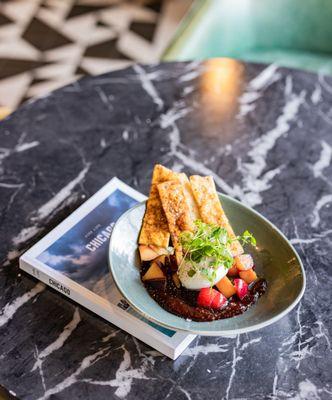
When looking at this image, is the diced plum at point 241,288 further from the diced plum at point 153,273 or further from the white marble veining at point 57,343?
the white marble veining at point 57,343

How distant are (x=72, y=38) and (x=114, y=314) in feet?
8.12

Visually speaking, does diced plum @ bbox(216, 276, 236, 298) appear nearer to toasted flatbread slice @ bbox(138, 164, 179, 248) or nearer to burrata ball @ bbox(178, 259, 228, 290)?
burrata ball @ bbox(178, 259, 228, 290)

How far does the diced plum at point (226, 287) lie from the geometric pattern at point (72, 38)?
198 centimetres

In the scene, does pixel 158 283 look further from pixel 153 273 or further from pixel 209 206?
pixel 209 206

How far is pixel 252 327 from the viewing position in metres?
1.15

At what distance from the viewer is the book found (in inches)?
48.3

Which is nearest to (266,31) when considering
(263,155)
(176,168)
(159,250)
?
(263,155)

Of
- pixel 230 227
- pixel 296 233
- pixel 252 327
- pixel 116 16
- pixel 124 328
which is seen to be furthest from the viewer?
pixel 116 16

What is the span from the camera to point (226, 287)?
49.4 inches

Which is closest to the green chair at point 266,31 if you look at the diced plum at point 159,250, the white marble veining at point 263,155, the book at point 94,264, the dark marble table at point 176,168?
the dark marble table at point 176,168

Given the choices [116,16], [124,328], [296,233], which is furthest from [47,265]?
[116,16]

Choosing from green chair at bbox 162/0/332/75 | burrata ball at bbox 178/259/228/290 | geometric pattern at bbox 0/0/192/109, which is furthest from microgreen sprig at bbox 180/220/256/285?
geometric pattern at bbox 0/0/192/109

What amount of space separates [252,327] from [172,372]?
0.56ft

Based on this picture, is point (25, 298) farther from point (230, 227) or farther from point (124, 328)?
point (230, 227)
